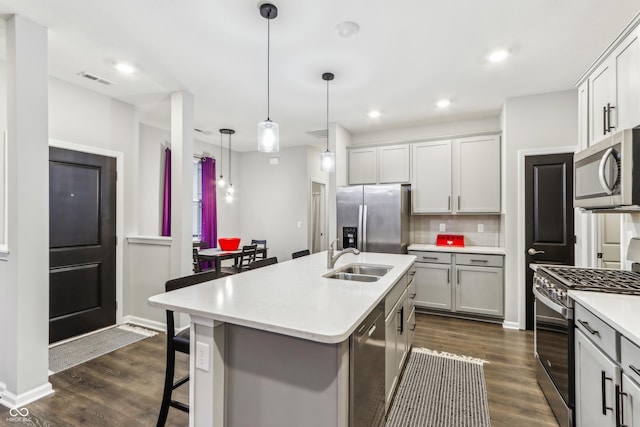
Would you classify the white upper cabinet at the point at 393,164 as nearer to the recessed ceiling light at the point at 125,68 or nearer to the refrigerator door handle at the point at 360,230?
the refrigerator door handle at the point at 360,230

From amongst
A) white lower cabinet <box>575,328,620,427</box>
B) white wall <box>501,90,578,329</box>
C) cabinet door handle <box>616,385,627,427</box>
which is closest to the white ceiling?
white wall <box>501,90,578,329</box>

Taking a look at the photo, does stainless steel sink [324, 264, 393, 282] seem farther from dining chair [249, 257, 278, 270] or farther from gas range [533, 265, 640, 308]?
gas range [533, 265, 640, 308]

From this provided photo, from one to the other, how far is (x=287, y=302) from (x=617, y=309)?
5.10ft

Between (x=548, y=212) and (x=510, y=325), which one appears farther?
(x=510, y=325)

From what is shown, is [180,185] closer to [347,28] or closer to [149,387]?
[149,387]

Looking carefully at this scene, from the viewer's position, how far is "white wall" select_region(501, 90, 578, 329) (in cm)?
356

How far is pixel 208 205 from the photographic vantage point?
6.04 meters

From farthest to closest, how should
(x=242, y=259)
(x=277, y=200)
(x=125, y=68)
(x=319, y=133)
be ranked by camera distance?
(x=277, y=200)
(x=319, y=133)
(x=242, y=259)
(x=125, y=68)

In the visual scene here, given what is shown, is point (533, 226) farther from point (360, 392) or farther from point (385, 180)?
point (360, 392)

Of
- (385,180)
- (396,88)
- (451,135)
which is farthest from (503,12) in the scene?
(385,180)

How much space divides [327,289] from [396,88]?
2.62m

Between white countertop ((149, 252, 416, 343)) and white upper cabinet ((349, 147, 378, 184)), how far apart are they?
2.70 metres

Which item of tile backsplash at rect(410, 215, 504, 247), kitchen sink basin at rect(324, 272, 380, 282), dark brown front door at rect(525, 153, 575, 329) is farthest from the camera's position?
tile backsplash at rect(410, 215, 504, 247)

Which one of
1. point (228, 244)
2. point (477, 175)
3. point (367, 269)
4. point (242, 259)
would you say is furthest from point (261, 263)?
point (477, 175)
